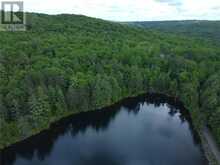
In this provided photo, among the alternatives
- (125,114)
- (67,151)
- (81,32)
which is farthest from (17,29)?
(67,151)

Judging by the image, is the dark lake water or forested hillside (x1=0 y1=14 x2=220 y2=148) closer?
the dark lake water

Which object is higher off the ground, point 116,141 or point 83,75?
point 83,75

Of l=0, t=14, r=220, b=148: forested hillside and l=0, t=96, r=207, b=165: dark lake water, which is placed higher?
l=0, t=14, r=220, b=148: forested hillside

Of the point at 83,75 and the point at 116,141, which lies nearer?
the point at 116,141

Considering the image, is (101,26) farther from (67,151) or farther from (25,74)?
(67,151)
